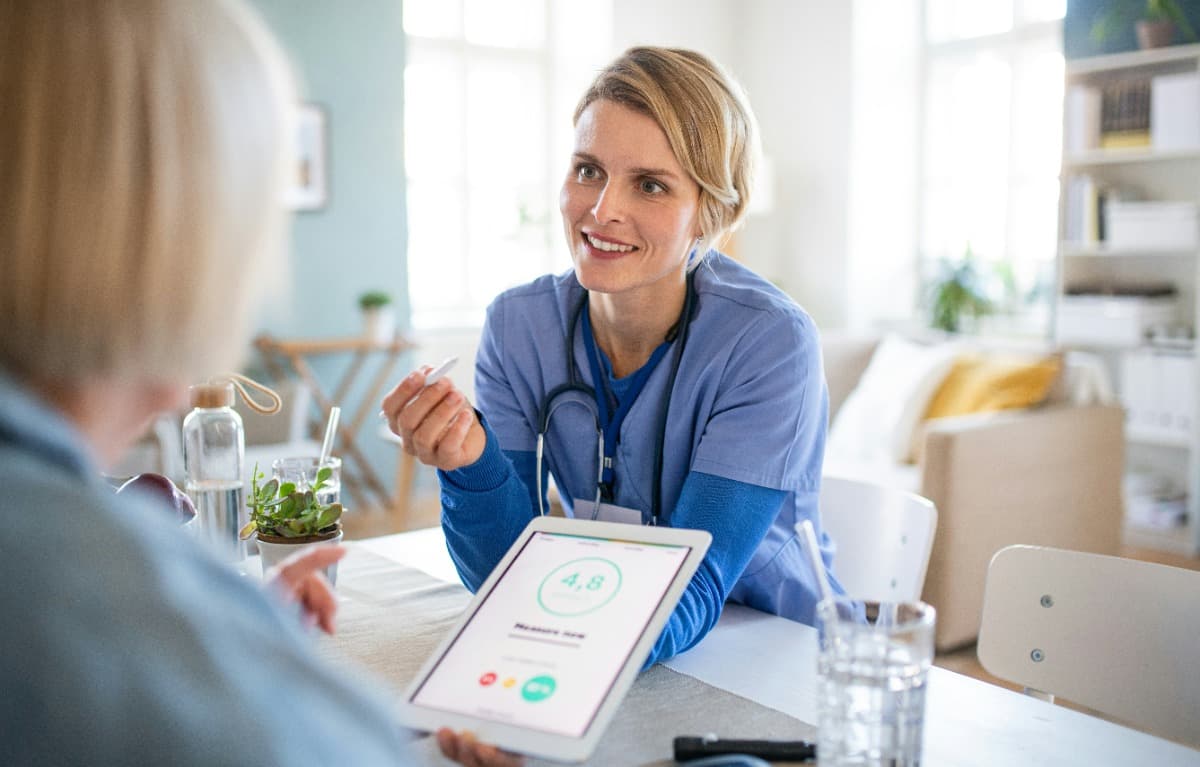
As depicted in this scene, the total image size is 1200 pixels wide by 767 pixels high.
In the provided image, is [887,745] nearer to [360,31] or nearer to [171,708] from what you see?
[171,708]

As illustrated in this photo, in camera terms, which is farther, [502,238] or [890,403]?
[502,238]

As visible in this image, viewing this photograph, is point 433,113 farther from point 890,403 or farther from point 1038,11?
point 1038,11

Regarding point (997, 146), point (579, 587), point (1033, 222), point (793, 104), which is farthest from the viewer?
point (793, 104)

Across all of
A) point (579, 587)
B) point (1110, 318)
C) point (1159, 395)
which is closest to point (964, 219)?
point (1110, 318)

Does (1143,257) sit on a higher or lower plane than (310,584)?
higher

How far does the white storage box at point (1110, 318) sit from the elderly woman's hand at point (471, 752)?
14.5ft

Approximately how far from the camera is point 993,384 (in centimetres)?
364

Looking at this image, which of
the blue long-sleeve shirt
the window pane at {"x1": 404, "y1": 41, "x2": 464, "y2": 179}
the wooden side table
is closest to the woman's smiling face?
the blue long-sleeve shirt

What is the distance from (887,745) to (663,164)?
0.84 m

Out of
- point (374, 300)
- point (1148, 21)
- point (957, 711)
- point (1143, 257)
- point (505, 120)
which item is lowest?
point (957, 711)

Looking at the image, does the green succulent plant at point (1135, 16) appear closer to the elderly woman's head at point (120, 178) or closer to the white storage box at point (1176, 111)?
the white storage box at point (1176, 111)

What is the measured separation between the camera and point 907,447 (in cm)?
388

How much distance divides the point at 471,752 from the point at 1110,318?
4463 mm

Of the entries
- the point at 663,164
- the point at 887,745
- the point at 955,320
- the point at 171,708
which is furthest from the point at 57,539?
the point at 955,320
